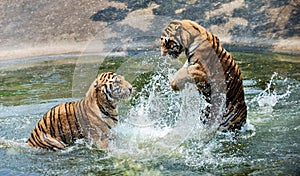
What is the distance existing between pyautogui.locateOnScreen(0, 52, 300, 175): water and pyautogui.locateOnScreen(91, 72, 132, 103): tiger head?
34 cm

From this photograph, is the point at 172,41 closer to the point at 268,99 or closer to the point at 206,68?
the point at 206,68

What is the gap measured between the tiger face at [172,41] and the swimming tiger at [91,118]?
55cm

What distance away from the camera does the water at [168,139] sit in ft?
14.2

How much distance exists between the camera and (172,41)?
439cm

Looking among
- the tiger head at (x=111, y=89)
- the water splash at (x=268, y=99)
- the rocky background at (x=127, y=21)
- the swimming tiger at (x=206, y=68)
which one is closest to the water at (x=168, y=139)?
the water splash at (x=268, y=99)

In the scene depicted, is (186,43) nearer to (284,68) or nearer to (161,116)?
(161,116)

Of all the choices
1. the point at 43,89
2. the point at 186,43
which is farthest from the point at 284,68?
the point at 186,43

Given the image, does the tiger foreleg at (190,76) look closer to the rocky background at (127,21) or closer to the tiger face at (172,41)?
the tiger face at (172,41)

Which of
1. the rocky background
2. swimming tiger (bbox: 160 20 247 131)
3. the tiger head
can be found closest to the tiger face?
swimming tiger (bbox: 160 20 247 131)

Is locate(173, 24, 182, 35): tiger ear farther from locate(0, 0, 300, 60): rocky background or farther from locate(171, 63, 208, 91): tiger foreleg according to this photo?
locate(0, 0, 300, 60): rocky background

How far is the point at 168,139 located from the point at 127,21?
802 cm

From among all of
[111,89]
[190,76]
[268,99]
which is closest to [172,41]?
[190,76]

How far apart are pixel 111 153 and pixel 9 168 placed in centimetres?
88

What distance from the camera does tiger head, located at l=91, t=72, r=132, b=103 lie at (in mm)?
4699
